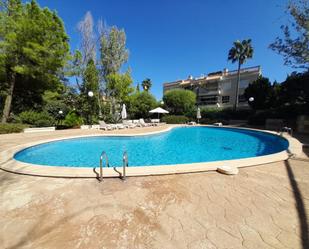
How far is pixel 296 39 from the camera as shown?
42.7ft

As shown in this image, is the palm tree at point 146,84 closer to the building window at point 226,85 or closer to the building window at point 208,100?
the building window at point 208,100

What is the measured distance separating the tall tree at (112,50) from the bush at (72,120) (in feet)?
26.3

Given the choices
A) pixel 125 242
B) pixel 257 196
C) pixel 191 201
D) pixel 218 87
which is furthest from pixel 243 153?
pixel 218 87

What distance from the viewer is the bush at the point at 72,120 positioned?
49.3 ft

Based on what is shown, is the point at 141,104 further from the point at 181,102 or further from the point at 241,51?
the point at 241,51

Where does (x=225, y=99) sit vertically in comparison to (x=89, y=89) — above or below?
above

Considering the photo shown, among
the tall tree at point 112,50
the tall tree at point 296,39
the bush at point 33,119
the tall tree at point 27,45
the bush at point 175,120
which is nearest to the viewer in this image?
the tall tree at point 296,39

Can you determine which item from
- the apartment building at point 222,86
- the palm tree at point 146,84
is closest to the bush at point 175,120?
the apartment building at point 222,86

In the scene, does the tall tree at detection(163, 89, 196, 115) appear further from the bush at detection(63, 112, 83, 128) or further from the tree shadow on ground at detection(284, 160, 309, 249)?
the tree shadow on ground at detection(284, 160, 309, 249)

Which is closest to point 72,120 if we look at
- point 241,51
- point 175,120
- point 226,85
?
point 175,120

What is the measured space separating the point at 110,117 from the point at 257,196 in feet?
58.9

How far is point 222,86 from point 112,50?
25.5 meters

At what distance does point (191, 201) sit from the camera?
2918 millimetres

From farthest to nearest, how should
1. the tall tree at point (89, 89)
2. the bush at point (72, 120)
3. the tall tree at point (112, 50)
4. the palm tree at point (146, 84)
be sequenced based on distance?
the palm tree at point (146, 84) < the tall tree at point (112, 50) < the tall tree at point (89, 89) < the bush at point (72, 120)
